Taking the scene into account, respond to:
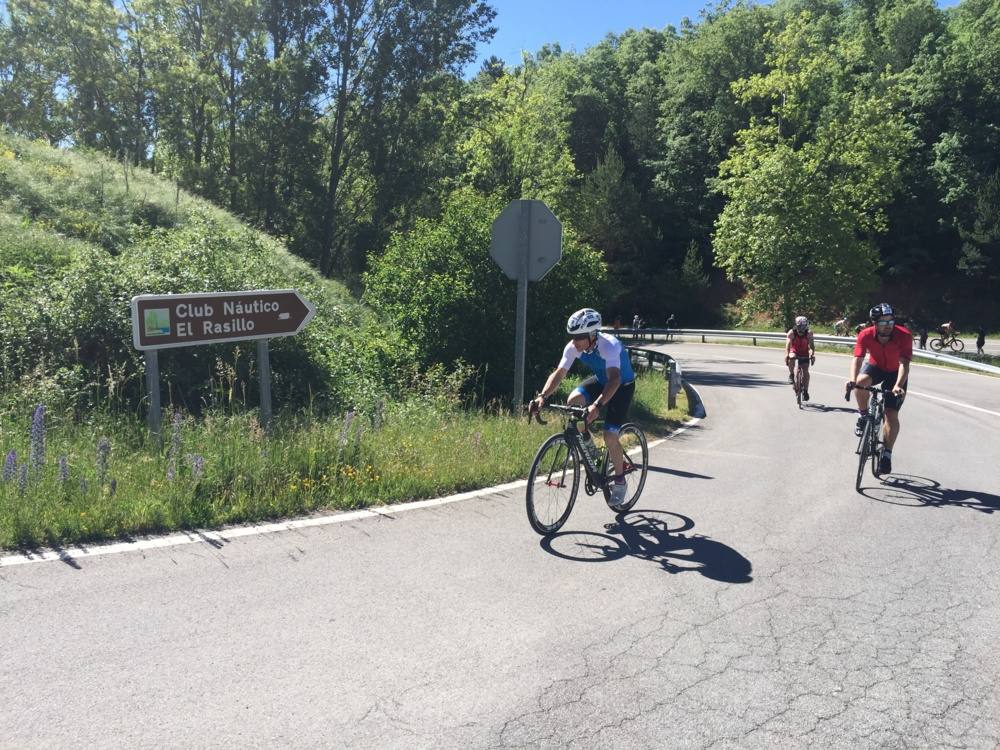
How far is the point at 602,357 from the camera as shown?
6.43 metres

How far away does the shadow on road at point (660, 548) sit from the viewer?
539 cm

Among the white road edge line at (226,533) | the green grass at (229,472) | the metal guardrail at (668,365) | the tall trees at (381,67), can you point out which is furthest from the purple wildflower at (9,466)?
the tall trees at (381,67)

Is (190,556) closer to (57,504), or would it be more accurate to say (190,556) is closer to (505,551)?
(57,504)

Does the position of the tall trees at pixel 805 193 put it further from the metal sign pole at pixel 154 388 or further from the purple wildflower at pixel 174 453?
the purple wildflower at pixel 174 453

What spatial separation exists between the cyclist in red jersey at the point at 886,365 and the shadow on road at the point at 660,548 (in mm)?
3129

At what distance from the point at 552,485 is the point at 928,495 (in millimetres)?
4327

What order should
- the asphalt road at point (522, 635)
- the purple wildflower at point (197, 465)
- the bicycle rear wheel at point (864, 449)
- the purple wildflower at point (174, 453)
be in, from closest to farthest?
the asphalt road at point (522, 635) < the purple wildflower at point (197, 465) < the purple wildflower at point (174, 453) < the bicycle rear wheel at point (864, 449)

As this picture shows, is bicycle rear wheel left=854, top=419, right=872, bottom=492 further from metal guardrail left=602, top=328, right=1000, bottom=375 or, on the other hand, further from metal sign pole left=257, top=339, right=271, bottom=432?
metal guardrail left=602, top=328, right=1000, bottom=375

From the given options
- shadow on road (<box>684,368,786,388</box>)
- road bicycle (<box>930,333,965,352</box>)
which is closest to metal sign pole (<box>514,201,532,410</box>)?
shadow on road (<box>684,368,786,388</box>)

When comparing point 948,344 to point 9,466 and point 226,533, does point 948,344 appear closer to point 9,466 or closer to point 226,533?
point 226,533

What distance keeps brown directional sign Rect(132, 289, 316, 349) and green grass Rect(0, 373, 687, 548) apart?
834 mm

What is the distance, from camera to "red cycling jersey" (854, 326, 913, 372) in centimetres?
826

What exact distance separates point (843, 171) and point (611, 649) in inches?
1966

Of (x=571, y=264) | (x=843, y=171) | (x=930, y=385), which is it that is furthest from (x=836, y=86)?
(x=571, y=264)
